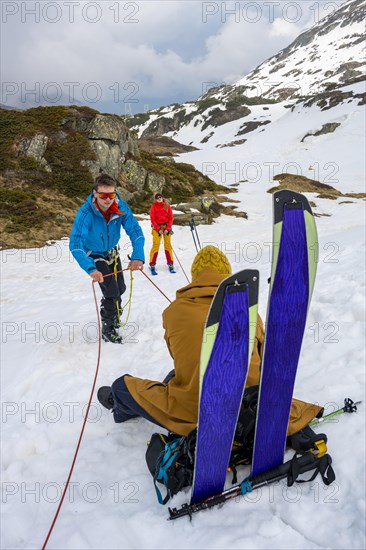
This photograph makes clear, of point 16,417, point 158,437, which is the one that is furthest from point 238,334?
point 16,417

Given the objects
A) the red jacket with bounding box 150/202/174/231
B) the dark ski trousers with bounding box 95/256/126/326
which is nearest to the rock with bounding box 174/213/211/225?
the red jacket with bounding box 150/202/174/231

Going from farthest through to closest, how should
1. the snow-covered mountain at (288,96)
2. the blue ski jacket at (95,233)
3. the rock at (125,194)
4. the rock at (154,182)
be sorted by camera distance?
the snow-covered mountain at (288,96) → the rock at (154,182) → the rock at (125,194) → the blue ski jacket at (95,233)

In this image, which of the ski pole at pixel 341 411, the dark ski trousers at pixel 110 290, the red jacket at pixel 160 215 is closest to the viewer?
the ski pole at pixel 341 411

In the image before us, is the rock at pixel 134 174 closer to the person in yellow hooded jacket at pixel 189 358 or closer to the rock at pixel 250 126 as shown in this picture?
the person in yellow hooded jacket at pixel 189 358

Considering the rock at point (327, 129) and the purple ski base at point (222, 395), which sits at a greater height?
the rock at point (327, 129)

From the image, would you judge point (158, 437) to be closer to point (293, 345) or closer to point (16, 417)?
point (293, 345)

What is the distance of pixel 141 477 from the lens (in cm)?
270

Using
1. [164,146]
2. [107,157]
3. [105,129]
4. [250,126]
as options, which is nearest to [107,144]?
[107,157]

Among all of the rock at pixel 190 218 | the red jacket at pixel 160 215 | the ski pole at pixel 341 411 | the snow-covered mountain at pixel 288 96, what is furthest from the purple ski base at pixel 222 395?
the snow-covered mountain at pixel 288 96

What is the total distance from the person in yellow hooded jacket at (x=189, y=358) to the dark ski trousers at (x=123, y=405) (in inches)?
1.5

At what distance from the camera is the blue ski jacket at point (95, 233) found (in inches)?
177

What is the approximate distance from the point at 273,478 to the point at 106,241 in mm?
3713

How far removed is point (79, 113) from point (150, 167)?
5602mm

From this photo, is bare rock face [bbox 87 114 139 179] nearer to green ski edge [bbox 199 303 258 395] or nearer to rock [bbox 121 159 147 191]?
rock [bbox 121 159 147 191]
